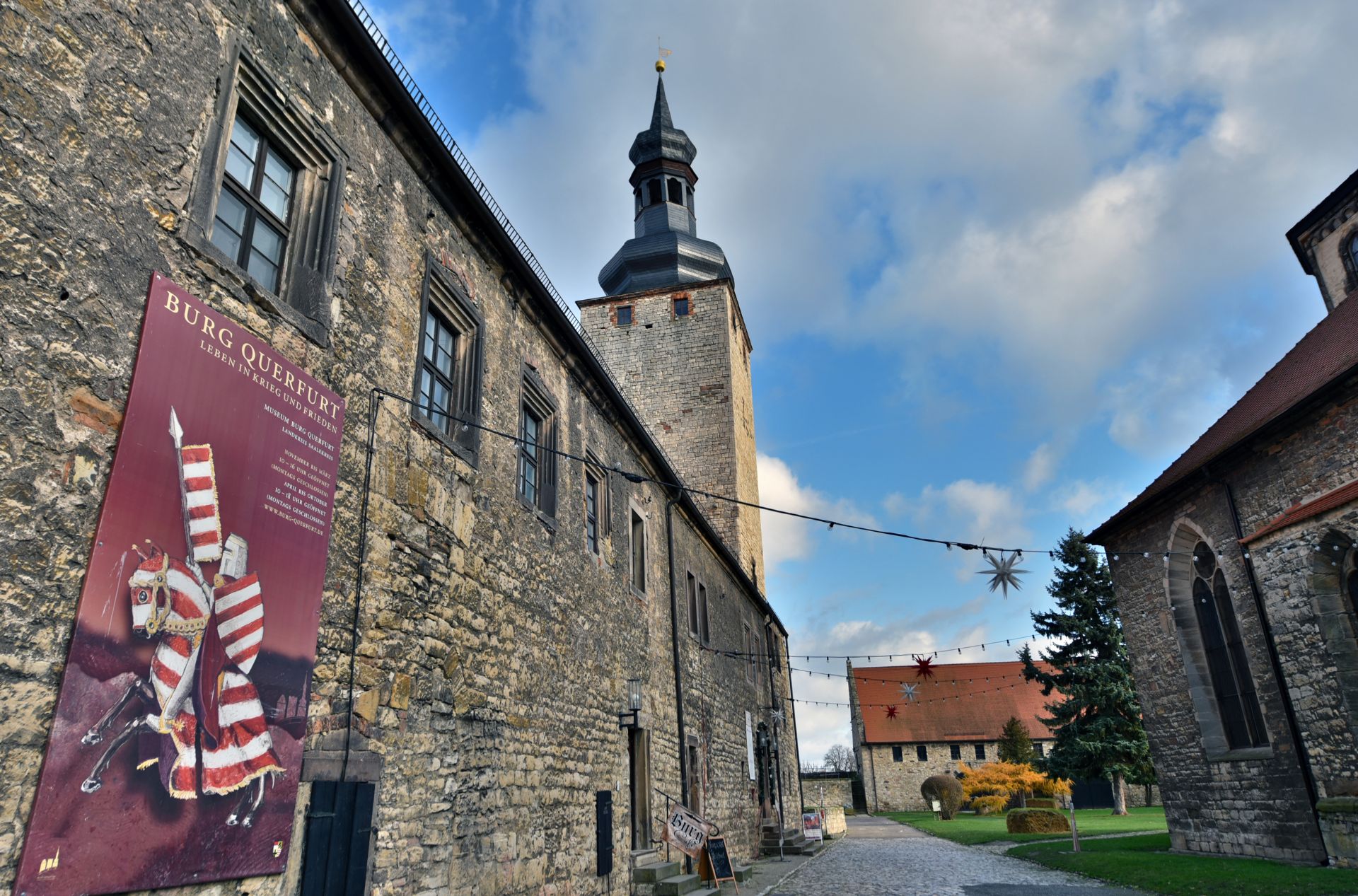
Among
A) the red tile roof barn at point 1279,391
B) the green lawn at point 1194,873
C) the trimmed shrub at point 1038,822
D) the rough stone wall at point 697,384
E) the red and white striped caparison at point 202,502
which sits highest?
the rough stone wall at point 697,384

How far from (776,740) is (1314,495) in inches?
653

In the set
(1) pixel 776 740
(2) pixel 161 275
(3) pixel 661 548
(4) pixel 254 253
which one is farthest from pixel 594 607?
(1) pixel 776 740

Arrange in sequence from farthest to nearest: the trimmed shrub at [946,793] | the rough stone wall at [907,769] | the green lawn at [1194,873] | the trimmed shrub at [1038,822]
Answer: the rough stone wall at [907,769]
the trimmed shrub at [946,793]
the trimmed shrub at [1038,822]
the green lawn at [1194,873]

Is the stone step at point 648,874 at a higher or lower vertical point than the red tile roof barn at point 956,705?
lower

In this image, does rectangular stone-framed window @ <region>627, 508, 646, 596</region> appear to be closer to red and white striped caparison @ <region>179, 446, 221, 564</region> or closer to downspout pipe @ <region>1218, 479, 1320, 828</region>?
red and white striped caparison @ <region>179, 446, 221, 564</region>

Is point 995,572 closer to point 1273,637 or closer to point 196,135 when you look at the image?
point 1273,637

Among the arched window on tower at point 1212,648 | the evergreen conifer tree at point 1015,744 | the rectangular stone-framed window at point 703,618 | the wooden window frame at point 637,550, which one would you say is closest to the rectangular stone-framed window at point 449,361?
the wooden window frame at point 637,550

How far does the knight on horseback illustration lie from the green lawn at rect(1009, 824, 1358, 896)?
1045 cm

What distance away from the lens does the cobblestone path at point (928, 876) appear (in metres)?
11.2

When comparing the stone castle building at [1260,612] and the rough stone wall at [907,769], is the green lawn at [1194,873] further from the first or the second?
the rough stone wall at [907,769]

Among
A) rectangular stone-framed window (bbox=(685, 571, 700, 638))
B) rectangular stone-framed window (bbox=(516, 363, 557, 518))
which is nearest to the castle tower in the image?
rectangular stone-framed window (bbox=(685, 571, 700, 638))

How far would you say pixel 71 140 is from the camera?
3814 mm

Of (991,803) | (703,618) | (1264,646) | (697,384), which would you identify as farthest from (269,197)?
(991,803)

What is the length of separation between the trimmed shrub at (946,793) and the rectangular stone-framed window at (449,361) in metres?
36.4
